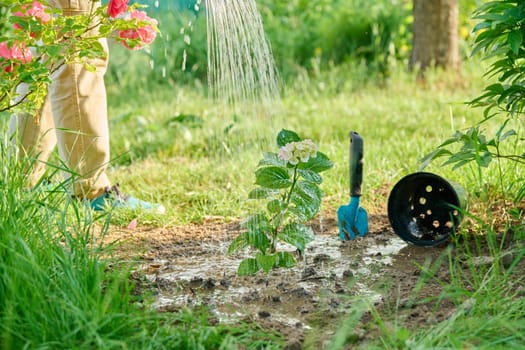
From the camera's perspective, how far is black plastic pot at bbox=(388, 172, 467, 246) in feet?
9.21

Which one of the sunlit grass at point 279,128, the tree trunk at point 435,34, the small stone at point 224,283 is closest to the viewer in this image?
the small stone at point 224,283

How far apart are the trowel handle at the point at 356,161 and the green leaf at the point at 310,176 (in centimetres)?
28

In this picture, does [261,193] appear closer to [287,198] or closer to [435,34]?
[287,198]

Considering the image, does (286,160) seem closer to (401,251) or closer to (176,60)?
(401,251)

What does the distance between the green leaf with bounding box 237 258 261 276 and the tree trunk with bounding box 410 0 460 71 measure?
3587mm

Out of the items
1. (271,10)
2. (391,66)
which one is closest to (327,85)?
(391,66)

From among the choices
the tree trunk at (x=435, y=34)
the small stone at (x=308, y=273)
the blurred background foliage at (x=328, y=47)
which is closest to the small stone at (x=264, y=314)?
the small stone at (x=308, y=273)

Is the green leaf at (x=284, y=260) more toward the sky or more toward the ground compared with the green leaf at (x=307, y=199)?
more toward the ground

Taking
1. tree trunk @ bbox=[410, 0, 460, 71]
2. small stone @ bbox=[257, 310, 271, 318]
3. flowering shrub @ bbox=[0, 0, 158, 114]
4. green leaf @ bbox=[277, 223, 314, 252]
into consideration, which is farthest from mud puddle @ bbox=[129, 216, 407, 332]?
tree trunk @ bbox=[410, 0, 460, 71]

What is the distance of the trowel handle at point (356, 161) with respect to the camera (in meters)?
2.76

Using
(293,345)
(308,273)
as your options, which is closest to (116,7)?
(308,273)

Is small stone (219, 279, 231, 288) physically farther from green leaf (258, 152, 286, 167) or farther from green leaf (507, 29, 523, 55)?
green leaf (507, 29, 523, 55)

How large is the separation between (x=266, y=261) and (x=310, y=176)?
1.02ft

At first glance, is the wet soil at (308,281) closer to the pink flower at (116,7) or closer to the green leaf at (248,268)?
the green leaf at (248,268)
